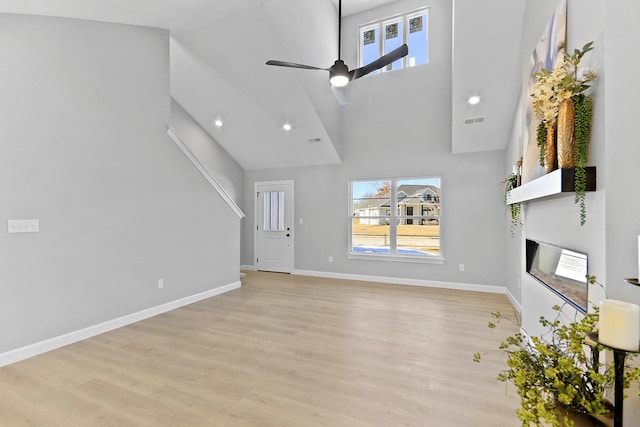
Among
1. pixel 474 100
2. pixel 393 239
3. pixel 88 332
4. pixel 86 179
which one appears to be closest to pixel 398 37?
pixel 474 100

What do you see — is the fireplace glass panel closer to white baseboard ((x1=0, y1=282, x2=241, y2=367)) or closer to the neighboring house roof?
the neighboring house roof

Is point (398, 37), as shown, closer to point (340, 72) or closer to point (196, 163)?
point (340, 72)

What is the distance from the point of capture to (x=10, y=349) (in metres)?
2.71

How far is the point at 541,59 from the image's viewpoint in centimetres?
252

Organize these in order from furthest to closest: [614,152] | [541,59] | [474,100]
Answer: [474,100], [541,59], [614,152]

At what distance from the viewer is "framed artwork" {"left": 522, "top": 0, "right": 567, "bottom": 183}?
6.83 ft

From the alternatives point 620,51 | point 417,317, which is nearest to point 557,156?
point 620,51

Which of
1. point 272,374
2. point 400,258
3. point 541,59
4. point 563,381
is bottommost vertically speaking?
point 272,374

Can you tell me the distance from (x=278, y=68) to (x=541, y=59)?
10.8ft

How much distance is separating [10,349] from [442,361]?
378 centimetres

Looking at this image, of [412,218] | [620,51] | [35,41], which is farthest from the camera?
[412,218]

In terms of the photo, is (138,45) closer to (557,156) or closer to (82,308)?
(82,308)

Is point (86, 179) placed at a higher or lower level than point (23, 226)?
higher

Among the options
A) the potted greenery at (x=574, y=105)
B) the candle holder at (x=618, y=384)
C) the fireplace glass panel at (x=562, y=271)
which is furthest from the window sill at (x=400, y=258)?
the candle holder at (x=618, y=384)
